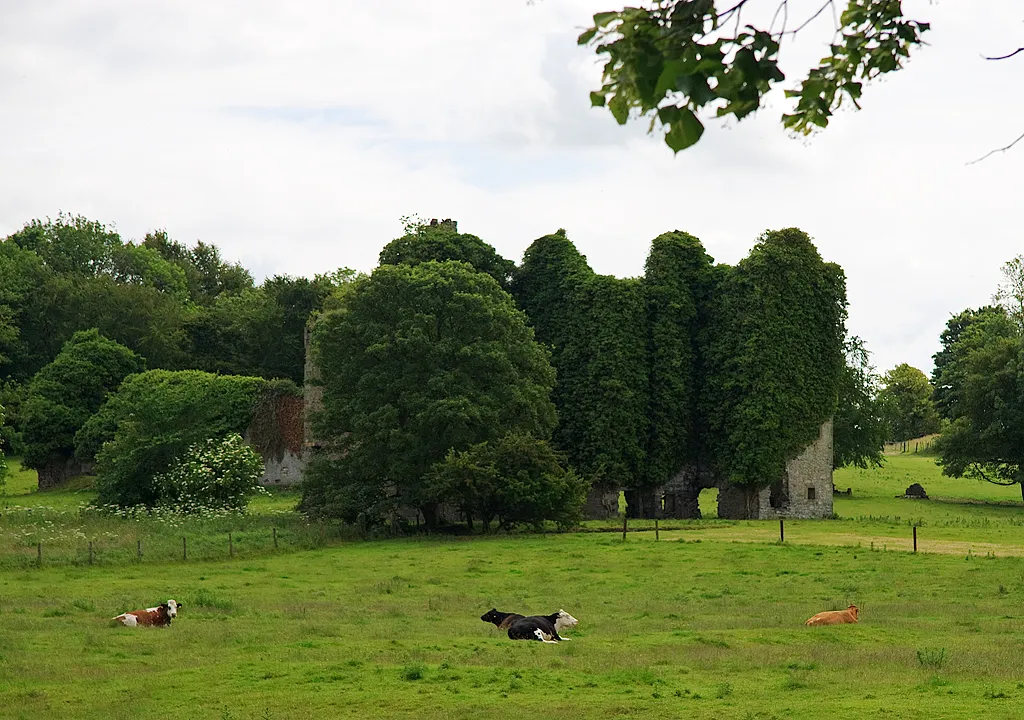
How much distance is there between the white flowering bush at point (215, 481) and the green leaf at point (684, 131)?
138 feet

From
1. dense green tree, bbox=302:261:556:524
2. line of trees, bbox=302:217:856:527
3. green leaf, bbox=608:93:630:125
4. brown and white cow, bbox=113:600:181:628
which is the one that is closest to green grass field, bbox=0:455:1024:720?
brown and white cow, bbox=113:600:181:628

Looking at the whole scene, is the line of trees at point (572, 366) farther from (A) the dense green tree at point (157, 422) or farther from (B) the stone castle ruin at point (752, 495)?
(A) the dense green tree at point (157, 422)

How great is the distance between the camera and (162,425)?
54219 mm

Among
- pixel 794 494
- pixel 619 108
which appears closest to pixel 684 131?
pixel 619 108

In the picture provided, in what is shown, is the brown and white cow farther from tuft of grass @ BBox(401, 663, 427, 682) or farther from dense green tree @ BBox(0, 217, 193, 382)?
dense green tree @ BBox(0, 217, 193, 382)

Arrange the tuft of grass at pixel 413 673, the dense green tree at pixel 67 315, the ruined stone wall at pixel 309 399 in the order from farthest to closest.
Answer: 1. the dense green tree at pixel 67 315
2. the ruined stone wall at pixel 309 399
3. the tuft of grass at pixel 413 673

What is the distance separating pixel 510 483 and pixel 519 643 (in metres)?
23.4

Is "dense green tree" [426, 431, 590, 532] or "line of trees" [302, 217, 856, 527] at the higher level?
"line of trees" [302, 217, 856, 527]

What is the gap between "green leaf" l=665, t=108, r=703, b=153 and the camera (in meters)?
6.31

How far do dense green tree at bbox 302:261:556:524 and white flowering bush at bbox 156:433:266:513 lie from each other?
10.6 ft

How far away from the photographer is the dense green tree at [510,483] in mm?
42812

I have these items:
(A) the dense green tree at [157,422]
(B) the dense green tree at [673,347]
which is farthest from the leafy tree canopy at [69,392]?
(B) the dense green tree at [673,347]

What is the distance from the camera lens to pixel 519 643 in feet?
63.8

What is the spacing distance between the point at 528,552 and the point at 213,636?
1810 cm
